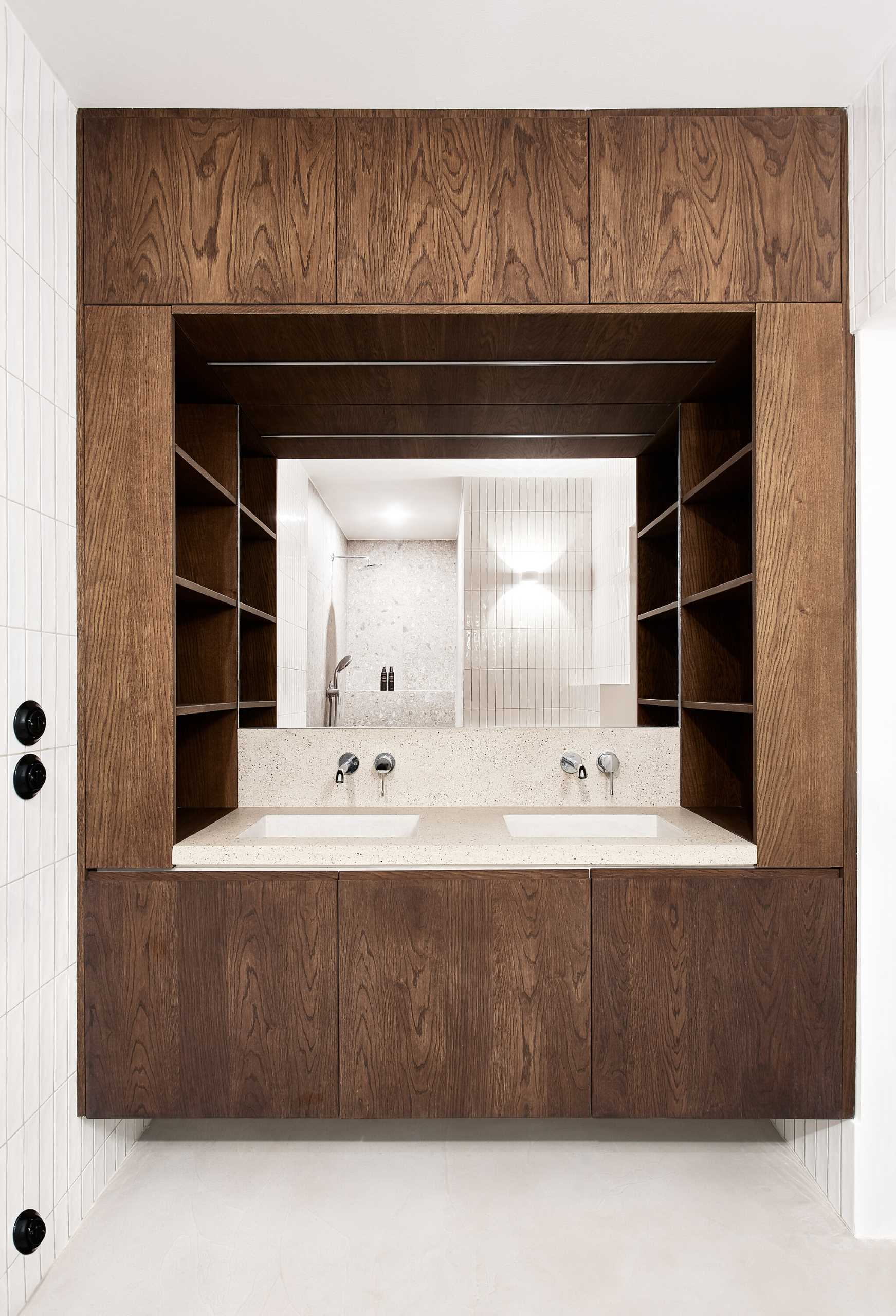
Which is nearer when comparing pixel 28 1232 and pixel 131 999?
pixel 28 1232

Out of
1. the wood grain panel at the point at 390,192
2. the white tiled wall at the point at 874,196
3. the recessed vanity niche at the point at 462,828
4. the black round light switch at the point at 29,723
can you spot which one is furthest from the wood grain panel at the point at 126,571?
the white tiled wall at the point at 874,196

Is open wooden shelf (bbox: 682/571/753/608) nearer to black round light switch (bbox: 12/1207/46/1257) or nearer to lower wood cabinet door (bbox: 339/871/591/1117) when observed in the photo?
lower wood cabinet door (bbox: 339/871/591/1117)

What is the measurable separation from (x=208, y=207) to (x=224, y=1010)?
6.04 feet

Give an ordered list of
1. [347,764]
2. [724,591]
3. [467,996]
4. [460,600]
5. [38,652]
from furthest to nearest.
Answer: [460,600] < [347,764] < [724,591] < [467,996] < [38,652]

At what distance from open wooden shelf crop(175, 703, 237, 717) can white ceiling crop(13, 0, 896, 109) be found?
1.40 meters

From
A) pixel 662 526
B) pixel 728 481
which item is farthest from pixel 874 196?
pixel 662 526

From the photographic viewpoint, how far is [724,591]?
2211mm

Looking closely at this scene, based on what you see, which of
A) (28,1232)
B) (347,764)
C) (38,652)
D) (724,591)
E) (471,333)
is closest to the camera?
(28,1232)

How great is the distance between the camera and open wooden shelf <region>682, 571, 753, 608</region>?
209cm

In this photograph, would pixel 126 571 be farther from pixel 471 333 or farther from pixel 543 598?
pixel 543 598

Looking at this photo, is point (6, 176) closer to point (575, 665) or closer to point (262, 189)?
point (262, 189)

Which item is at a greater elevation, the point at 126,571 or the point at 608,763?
the point at 126,571

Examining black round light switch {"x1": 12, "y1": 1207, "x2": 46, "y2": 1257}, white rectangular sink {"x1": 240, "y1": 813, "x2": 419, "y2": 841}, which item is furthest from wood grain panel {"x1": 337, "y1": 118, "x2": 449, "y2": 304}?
black round light switch {"x1": 12, "y1": 1207, "x2": 46, "y2": 1257}

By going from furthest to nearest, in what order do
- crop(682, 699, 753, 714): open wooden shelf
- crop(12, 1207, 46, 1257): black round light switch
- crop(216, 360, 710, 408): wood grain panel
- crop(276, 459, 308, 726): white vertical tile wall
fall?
crop(276, 459, 308, 726): white vertical tile wall < crop(216, 360, 710, 408): wood grain panel < crop(682, 699, 753, 714): open wooden shelf < crop(12, 1207, 46, 1257): black round light switch
